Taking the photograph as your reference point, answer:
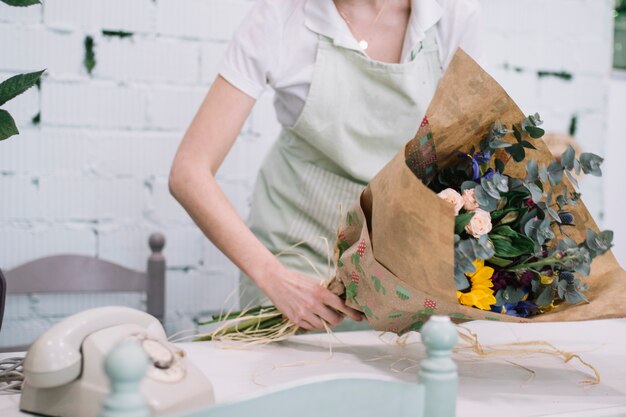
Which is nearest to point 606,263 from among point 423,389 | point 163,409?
point 423,389

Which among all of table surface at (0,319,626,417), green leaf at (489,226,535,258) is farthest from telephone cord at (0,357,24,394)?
green leaf at (489,226,535,258)

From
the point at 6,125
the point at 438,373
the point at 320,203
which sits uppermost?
the point at 6,125

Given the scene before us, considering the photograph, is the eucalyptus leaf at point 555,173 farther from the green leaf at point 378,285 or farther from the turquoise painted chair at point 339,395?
the turquoise painted chair at point 339,395

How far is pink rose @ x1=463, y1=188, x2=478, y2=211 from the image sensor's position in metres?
0.93

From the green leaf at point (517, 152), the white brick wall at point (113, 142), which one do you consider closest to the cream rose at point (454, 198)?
the green leaf at point (517, 152)

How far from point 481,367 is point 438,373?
0.44 meters

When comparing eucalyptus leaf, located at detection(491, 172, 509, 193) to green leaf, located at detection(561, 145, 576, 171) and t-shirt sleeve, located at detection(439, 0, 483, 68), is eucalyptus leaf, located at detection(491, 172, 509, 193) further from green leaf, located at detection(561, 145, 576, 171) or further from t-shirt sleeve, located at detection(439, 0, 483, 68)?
t-shirt sleeve, located at detection(439, 0, 483, 68)

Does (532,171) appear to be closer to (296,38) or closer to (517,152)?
(517,152)

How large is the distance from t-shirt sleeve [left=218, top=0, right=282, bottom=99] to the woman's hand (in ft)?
1.14

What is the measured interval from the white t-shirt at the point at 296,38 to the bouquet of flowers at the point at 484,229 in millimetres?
417

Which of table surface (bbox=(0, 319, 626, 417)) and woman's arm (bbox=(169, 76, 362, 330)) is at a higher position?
woman's arm (bbox=(169, 76, 362, 330))

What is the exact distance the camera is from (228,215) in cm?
124

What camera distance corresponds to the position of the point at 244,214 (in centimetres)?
196

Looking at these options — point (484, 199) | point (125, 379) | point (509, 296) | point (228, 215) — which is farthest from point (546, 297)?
point (125, 379)
